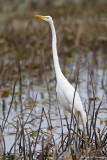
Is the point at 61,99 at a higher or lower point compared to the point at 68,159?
higher

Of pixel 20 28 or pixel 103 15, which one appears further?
pixel 103 15

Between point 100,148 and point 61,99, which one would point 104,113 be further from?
point 100,148

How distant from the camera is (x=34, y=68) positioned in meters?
6.65

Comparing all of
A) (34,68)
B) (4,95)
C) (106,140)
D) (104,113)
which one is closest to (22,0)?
(34,68)

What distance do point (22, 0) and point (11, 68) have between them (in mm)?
6786

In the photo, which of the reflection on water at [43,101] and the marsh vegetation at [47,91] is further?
the reflection on water at [43,101]

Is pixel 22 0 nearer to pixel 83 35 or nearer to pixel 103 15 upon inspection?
pixel 103 15

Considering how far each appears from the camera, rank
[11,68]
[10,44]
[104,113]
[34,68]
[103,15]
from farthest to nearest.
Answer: [103,15]
[10,44]
[34,68]
[11,68]
[104,113]

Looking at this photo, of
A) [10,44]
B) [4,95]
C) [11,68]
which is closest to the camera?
[4,95]

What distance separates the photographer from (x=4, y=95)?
534 cm

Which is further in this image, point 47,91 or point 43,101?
point 47,91

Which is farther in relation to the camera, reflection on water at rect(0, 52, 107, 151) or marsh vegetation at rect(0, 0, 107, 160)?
reflection on water at rect(0, 52, 107, 151)

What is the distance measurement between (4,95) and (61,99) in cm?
176

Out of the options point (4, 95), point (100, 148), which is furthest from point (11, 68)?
point (100, 148)
